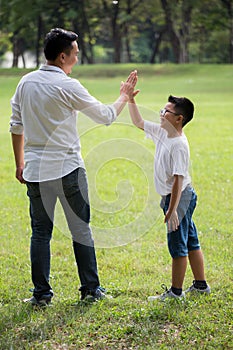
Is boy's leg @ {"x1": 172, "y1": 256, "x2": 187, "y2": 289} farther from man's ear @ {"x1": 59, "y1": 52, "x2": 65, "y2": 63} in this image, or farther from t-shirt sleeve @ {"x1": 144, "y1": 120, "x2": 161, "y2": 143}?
man's ear @ {"x1": 59, "y1": 52, "x2": 65, "y2": 63}

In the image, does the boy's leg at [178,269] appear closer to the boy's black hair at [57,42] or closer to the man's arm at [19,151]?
the man's arm at [19,151]

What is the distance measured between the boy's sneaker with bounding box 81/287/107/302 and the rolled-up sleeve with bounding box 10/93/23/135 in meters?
1.12

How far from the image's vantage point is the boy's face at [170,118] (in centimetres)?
400

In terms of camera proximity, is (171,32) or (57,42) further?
(171,32)

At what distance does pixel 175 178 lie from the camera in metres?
3.89

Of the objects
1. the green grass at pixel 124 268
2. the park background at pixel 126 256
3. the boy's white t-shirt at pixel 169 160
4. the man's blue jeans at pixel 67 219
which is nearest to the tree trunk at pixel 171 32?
the park background at pixel 126 256

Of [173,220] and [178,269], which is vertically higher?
[173,220]

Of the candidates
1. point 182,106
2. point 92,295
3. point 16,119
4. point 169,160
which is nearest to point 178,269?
point 92,295

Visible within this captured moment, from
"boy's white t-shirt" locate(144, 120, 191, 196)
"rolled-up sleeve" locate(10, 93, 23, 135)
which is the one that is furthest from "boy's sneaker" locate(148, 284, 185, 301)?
"rolled-up sleeve" locate(10, 93, 23, 135)

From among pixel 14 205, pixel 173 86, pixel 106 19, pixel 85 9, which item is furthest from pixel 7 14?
pixel 14 205

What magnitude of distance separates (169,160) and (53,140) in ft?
2.36

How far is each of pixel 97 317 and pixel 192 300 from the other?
26.4 inches

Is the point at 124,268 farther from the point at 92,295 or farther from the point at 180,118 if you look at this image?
the point at 180,118

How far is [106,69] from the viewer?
3262cm
